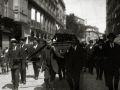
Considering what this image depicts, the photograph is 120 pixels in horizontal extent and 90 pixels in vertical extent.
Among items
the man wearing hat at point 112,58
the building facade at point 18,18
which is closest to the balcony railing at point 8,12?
the building facade at point 18,18

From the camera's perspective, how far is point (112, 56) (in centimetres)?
561

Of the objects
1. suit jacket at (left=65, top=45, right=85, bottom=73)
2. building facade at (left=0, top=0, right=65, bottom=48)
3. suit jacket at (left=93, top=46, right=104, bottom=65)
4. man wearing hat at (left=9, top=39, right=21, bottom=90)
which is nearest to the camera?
suit jacket at (left=65, top=45, right=85, bottom=73)

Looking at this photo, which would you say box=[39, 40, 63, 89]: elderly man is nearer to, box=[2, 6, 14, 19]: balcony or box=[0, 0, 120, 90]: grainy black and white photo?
box=[0, 0, 120, 90]: grainy black and white photo

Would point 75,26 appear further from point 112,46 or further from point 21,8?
point 112,46

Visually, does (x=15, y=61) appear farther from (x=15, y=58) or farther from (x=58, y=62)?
(x=58, y=62)

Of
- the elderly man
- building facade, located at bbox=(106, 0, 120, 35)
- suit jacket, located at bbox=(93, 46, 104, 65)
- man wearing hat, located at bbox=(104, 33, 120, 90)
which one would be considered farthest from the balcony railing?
building facade, located at bbox=(106, 0, 120, 35)

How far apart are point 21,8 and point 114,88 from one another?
17.5m

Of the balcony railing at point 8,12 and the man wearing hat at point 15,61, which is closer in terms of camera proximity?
the man wearing hat at point 15,61

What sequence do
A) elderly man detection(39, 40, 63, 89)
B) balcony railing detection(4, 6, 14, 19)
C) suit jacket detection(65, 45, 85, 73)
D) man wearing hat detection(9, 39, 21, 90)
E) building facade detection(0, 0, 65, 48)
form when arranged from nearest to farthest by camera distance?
1. suit jacket detection(65, 45, 85, 73)
2. elderly man detection(39, 40, 63, 89)
3. man wearing hat detection(9, 39, 21, 90)
4. balcony railing detection(4, 6, 14, 19)
5. building facade detection(0, 0, 65, 48)

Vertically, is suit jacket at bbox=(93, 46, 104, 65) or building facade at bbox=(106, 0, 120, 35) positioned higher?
building facade at bbox=(106, 0, 120, 35)

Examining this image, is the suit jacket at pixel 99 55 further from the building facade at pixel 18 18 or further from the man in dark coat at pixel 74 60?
the building facade at pixel 18 18

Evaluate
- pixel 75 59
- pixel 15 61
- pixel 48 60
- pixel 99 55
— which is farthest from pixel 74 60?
pixel 15 61

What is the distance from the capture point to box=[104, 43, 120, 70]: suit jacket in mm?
5574

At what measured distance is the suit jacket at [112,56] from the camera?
219 inches
